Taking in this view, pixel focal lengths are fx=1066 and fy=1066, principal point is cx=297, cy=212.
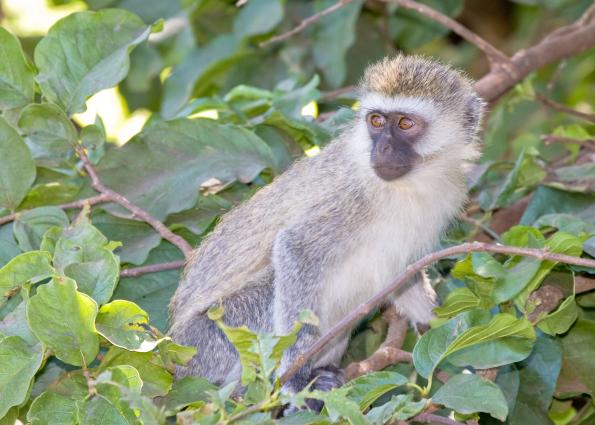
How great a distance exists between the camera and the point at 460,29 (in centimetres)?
601

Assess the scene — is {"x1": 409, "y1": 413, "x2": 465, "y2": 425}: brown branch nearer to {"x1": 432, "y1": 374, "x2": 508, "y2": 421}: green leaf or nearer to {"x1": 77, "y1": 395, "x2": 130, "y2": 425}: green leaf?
{"x1": 432, "y1": 374, "x2": 508, "y2": 421}: green leaf

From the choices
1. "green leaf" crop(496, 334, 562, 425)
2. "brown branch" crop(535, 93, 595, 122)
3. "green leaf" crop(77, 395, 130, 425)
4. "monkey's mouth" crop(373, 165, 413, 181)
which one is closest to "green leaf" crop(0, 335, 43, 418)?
"green leaf" crop(77, 395, 130, 425)

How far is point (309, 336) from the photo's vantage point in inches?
195

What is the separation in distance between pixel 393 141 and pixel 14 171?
1840 mm

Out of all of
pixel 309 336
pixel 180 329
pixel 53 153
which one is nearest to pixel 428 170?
pixel 309 336

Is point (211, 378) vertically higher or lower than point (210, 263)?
lower

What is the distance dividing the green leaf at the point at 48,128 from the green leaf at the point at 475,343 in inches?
85.9

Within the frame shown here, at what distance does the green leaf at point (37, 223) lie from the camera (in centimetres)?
499

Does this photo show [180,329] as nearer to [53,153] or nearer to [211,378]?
[211,378]

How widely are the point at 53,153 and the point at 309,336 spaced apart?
163cm

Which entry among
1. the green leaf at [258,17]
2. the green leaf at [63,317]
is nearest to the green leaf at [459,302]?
the green leaf at [63,317]

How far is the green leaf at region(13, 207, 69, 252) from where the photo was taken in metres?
4.99

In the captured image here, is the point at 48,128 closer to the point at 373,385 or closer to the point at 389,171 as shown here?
the point at 389,171

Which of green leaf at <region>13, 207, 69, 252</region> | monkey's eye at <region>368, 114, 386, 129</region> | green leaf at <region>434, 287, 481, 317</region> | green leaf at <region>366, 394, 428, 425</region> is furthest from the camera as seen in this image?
monkey's eye at <region>368, 114, 386, 129</region>
